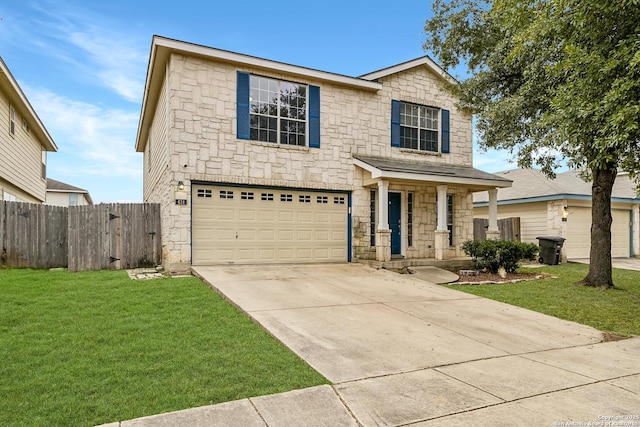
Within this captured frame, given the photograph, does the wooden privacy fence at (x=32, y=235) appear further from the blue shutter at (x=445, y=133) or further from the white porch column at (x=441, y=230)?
the blue shutter at (x=445, y=133)

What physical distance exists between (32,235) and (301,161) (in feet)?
25.5

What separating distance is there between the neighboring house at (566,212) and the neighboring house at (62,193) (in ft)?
102

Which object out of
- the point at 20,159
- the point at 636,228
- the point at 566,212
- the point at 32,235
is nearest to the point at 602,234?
the point at 566,212

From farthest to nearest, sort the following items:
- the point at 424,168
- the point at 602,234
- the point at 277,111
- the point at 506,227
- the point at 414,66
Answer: the point at 506,227 < the point at 414,66 < the point at 424,168 < the point at 277,111 < the point at 602,234

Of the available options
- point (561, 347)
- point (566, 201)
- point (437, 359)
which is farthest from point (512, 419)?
point (566, 201)

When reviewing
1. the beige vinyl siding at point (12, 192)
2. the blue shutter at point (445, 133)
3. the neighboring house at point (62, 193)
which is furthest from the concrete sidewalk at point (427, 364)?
the neighboring house at point (62, 193)

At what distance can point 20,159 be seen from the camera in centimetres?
1642

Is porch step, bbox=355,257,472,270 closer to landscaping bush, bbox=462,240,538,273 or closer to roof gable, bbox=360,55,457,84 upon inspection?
landscaping bush, bbox=462,240,538,273

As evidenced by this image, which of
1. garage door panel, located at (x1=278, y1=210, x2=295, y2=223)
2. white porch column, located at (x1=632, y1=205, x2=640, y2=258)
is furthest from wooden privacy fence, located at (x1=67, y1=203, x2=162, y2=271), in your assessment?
white porch column, located at (x1=632, y1=205, x2=640, y2=258)

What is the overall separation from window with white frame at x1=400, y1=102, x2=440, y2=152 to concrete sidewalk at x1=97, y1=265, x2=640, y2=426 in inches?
289

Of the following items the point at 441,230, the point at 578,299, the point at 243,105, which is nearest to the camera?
the point at 578,299

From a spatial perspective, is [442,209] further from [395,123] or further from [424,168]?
[395,123]

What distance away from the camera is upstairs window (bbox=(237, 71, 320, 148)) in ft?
37.6

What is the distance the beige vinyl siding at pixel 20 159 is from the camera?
1411 cm
